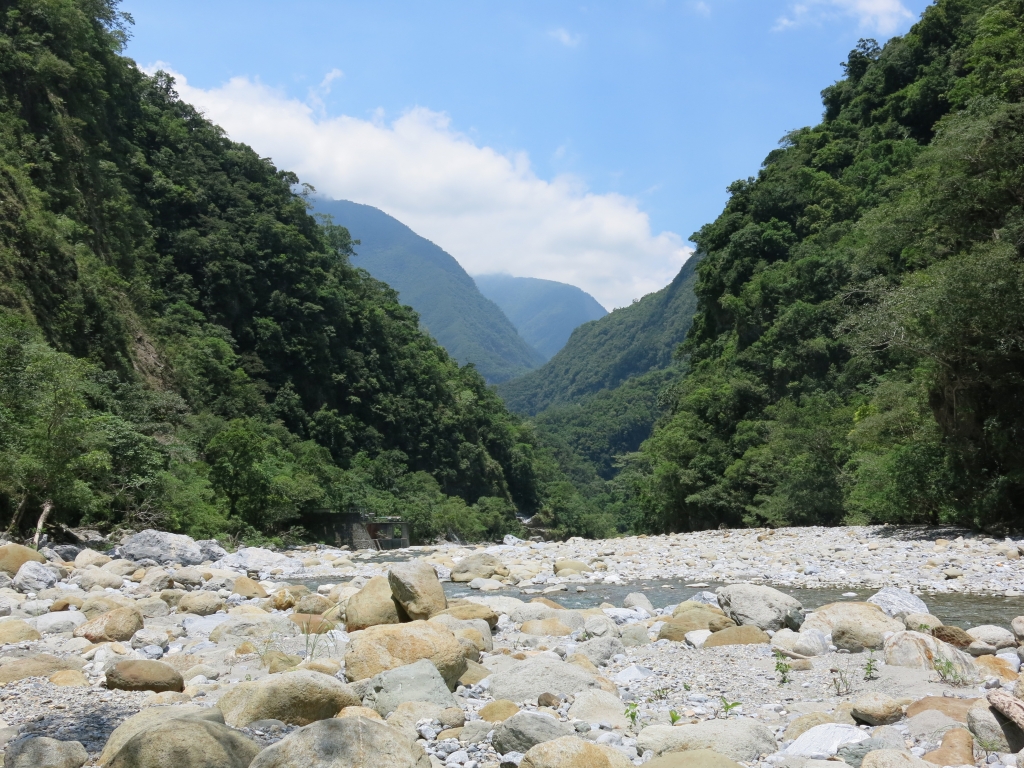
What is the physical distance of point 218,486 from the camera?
24.4m

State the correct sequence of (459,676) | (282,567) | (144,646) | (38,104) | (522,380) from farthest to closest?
(522,380)
(38,104)
(282,567)
(144,646)
(459,676)

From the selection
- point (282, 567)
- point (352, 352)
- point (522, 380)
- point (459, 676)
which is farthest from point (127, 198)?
point (522, 380)

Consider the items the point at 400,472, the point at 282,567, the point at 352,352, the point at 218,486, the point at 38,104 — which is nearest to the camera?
the point at 282,567

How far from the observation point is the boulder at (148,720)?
157 inches

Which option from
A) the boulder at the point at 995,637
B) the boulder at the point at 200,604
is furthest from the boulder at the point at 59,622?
the boulder at the point at 995,637

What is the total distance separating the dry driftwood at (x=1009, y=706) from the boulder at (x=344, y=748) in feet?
9.75

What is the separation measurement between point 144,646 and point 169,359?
2784 centimetres

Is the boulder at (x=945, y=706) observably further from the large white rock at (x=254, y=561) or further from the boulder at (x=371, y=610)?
the large white rock at (x=254, y=561)

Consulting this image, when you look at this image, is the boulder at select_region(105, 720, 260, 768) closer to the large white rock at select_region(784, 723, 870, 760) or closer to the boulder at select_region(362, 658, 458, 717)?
the boulder at select_region(362, 658, 458, 717)

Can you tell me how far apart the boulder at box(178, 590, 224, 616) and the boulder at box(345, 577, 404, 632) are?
241 cm

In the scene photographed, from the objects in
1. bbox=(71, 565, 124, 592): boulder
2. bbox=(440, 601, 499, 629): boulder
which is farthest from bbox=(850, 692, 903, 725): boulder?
bbox=(71, 565, 124, 592): boulder

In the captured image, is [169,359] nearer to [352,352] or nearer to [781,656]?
[352,352]

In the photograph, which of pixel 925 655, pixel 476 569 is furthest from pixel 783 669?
pixel 476 569

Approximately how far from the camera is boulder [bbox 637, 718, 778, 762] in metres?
4.28
